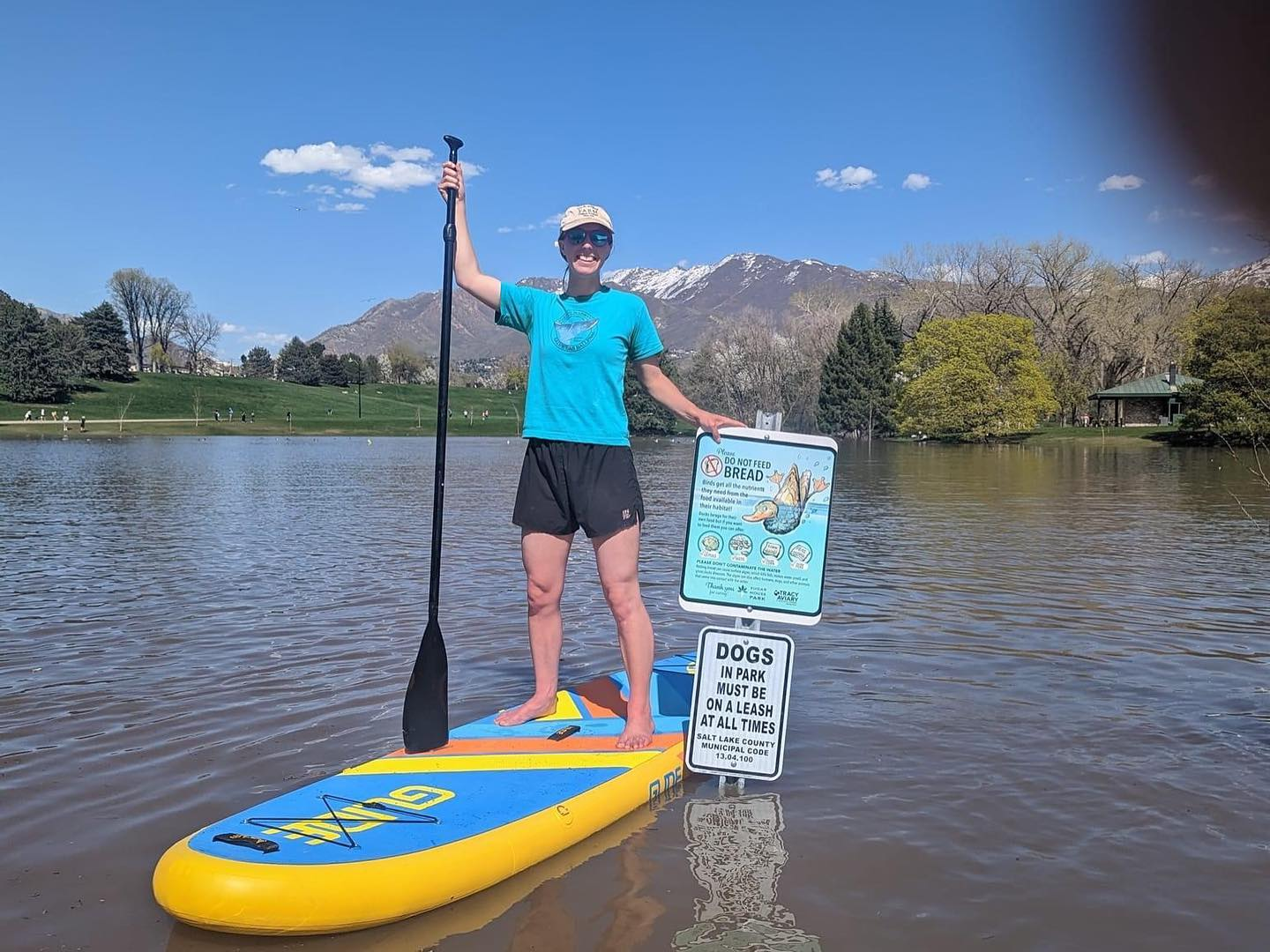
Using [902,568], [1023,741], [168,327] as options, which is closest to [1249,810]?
[1023,741]

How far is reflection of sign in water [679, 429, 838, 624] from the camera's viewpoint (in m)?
5.05

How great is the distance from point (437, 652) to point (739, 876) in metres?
1.89

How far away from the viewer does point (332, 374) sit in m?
154

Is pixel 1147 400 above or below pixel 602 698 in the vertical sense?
above

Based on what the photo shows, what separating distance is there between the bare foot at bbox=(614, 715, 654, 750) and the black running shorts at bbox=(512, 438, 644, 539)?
97 centimetres

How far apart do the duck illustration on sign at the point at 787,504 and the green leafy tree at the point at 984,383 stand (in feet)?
238

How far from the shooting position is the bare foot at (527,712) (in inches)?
209

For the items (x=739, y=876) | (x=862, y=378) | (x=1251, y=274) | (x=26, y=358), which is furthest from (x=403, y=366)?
(x=1251, y=274)

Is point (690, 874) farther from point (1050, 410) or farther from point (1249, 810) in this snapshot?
Result: point (1050, 410)

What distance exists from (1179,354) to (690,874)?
88.6 metres

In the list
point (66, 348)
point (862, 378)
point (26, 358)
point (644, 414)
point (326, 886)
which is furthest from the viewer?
point (644, 414)

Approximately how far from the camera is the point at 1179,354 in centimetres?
8069

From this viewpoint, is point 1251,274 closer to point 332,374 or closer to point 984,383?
point 984,383

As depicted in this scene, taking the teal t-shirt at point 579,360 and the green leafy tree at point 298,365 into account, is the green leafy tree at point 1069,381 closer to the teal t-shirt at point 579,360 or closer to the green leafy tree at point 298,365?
the teal t-shirt at point 579,360
